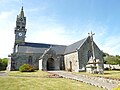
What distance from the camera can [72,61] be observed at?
35.9 metres

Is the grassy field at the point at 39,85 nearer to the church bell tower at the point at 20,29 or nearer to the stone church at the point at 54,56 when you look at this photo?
the stone church at the point at 54,56

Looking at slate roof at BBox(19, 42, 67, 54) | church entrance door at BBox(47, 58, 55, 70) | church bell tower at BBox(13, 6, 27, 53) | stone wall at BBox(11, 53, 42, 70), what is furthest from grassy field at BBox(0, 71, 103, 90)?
church bell tower at BBox(13, 6, 27, 53)

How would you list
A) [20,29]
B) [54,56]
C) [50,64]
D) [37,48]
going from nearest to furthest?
[54,56]
[50,64]
[37,48]
[20,29]

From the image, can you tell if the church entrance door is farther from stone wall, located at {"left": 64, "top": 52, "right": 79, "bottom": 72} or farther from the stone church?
stone wall, located at {"left": 64, "top": 52, "right": 79, "bottom": 72}

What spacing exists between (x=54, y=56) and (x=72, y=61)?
14.7 ft

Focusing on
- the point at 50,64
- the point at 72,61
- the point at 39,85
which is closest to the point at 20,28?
the point at 50,64

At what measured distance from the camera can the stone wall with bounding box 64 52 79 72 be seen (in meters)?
34.2

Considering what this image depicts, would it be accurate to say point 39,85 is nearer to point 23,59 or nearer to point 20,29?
point 23,59

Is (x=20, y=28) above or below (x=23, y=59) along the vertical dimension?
above

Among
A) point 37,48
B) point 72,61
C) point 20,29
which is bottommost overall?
point 72,61

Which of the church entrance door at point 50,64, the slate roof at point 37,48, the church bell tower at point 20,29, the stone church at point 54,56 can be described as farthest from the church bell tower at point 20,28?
the church entrance door at point 50,64

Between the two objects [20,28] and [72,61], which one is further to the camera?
[20,28]

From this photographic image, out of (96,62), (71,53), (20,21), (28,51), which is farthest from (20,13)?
(96,62)

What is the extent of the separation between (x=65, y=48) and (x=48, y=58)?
9072mm
